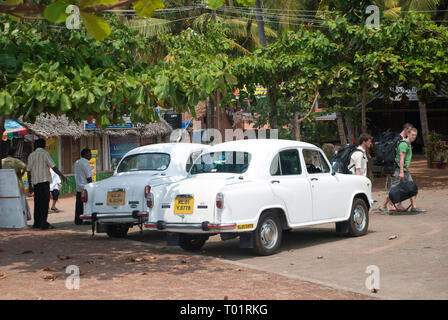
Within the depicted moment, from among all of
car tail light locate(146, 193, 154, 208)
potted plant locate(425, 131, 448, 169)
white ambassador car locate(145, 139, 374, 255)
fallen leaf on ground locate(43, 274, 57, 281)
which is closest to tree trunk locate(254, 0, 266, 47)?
potted plant locate(425, 131, 448, 169)

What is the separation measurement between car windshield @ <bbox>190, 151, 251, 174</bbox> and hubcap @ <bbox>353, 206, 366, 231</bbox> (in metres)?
2.71

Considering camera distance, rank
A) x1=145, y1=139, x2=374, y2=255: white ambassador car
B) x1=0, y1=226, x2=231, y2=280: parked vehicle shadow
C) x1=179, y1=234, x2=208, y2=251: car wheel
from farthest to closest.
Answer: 1. x1=179, y1=234, x2=208, y2=251: car wheel
2. x1=145, y1=139, x2=374, y2=255: white ambassador car
3. x1=0, y1=226, x2=231, y2=280: parked vehicle shadow

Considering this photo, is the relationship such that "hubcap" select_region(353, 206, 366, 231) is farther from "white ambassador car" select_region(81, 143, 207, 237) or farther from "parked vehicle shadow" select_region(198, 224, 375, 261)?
"white ambassador car" select_region(81, 143, 207, 237)

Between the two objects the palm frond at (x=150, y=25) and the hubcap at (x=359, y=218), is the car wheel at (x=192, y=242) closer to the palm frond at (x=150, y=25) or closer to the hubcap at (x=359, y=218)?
the hubcap at (x=359, y=218)

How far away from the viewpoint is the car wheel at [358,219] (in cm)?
1173

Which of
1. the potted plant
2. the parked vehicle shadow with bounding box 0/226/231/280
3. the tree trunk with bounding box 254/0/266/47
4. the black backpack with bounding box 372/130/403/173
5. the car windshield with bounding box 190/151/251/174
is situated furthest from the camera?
the potted plant

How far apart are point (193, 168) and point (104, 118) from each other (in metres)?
2.49

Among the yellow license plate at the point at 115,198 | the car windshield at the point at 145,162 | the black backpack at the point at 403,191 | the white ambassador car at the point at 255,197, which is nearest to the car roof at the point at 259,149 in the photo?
the white ambassador car at the point at 255,197

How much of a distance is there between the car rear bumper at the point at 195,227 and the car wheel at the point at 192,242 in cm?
88

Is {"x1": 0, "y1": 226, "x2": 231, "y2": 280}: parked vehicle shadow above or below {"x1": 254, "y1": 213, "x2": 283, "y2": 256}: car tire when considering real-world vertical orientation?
below

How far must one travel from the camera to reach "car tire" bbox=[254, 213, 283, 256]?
9867 millimetres

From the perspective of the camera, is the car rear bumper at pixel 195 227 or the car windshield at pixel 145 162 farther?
the car windshield at pixel 145 162

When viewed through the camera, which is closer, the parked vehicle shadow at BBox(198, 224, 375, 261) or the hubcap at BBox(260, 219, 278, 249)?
the hubcap at BBox(260, 219, 278, 249)

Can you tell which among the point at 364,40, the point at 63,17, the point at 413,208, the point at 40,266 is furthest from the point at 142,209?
the point at 364,40
